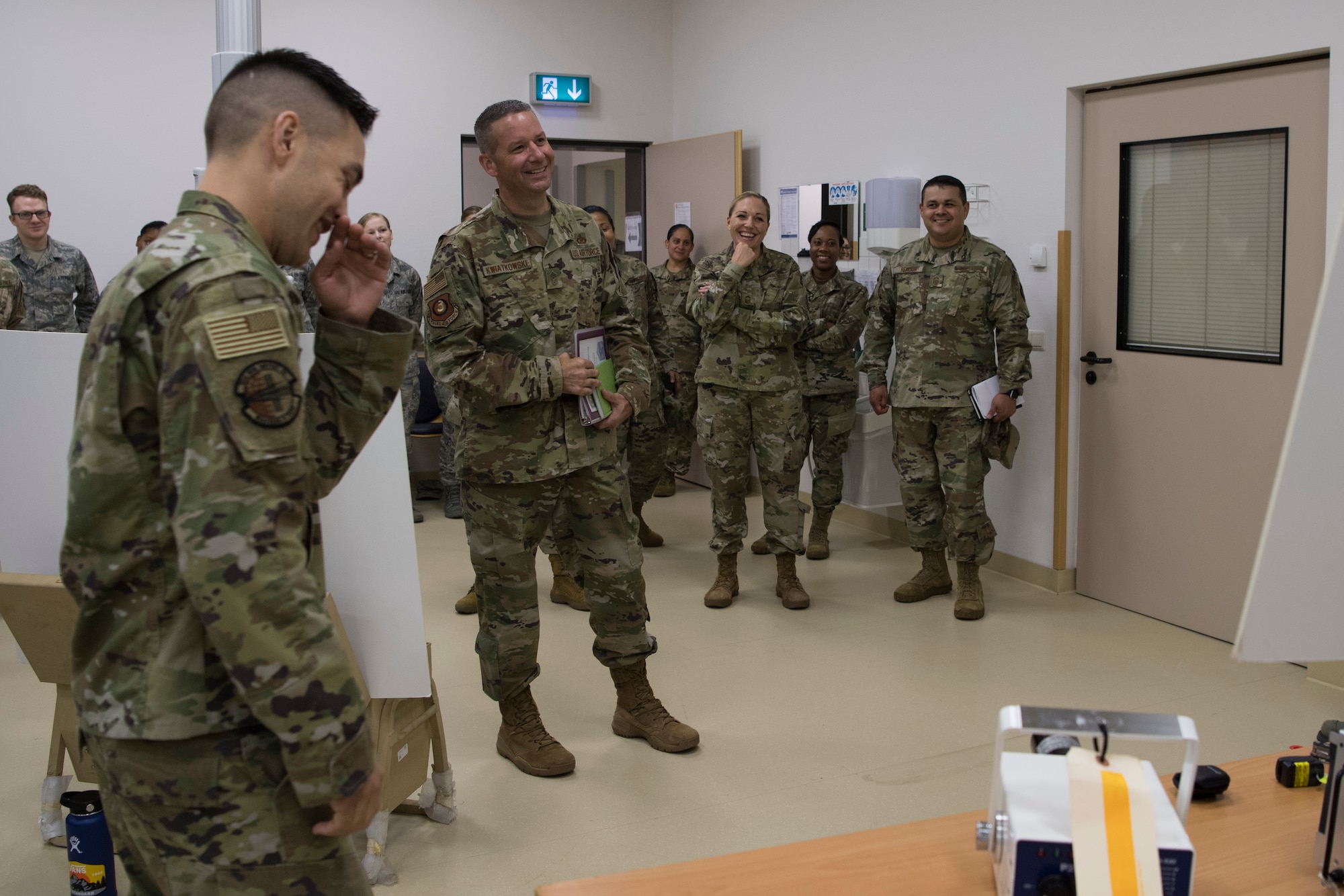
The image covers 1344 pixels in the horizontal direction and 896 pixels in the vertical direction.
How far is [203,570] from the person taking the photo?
112 centimetres

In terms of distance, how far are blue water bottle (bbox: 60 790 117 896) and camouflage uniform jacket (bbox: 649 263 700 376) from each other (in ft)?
13.3

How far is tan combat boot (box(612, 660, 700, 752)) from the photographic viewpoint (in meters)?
3.12

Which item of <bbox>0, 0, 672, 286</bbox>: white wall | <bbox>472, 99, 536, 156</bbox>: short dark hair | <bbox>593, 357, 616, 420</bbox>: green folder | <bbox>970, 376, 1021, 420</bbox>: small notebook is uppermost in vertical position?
<bbox>0, 0, 672, 286</bbox>: white wall

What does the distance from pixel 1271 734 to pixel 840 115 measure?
12.2 feet

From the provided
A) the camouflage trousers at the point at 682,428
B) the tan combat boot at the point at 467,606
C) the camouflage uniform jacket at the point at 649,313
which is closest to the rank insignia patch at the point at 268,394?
the tan combat boot at the point at 467,606

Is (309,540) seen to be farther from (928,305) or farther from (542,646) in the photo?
(928,305)

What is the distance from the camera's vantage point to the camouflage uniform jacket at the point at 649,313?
16.8ft

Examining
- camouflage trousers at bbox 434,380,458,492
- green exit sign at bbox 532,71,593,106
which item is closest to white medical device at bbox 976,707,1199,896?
camouflage trousers at bbox 434,380,458,492

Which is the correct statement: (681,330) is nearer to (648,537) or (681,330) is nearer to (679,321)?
(679,321)

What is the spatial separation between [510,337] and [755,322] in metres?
1.73

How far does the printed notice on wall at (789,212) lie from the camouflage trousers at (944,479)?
1880mm

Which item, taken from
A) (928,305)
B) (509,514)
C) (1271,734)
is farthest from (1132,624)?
(509,514)

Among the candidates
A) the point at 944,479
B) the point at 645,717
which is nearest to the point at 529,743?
the point at 645,717

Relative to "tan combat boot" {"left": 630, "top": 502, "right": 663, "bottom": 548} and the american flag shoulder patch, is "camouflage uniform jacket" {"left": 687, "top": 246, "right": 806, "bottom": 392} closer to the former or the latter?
"tan combat boot" {"left": 630, "top": 502, "right": 663, "bottom": 548}
